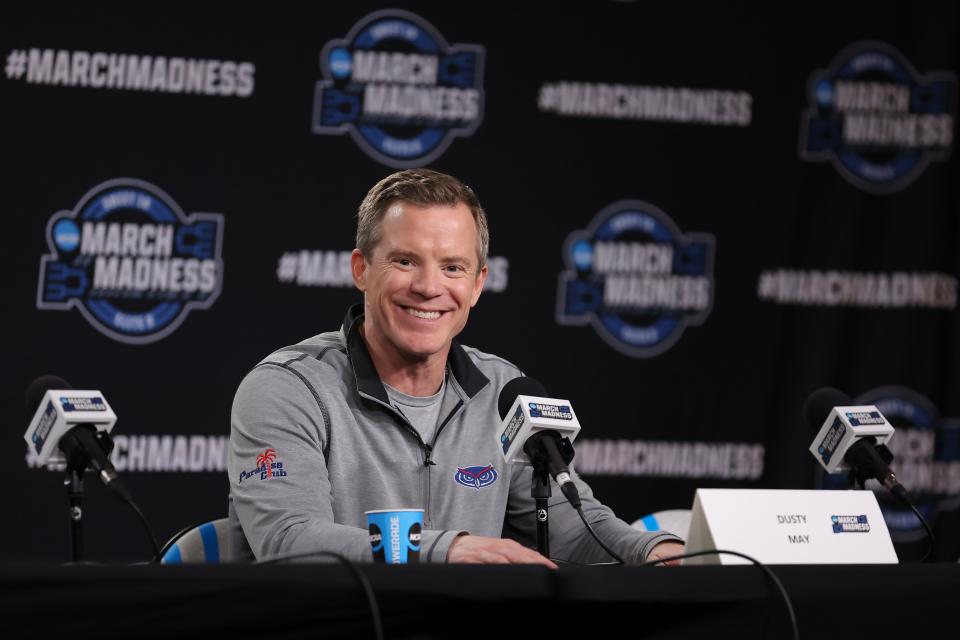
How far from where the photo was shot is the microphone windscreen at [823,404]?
2.34m

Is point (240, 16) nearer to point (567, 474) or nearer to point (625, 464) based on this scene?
point (625, 464)

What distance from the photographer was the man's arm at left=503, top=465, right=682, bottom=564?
2.40m

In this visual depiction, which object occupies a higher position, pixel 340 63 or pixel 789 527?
pixel 340 63

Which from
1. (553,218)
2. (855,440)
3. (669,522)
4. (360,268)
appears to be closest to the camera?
(855,440)

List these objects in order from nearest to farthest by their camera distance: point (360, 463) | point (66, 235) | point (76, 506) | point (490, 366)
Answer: point (76, 506), point (360, 463), point (490, 366), point (66, 235)

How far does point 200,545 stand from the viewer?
2.65 m

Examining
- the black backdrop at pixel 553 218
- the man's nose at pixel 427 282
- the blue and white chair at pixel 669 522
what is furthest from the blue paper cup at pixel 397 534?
the black backdrop at pixel 553 218

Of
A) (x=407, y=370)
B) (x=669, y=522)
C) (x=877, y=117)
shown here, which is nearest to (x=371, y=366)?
(x=407, y=370)

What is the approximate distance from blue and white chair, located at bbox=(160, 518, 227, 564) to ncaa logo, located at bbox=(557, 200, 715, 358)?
84.3 inches

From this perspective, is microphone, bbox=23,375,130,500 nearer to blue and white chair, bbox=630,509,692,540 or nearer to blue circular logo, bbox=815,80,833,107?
blue and white chair, bbox=630,509,692,540

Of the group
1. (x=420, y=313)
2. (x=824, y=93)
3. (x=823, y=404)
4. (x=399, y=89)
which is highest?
(x=824, y=93)

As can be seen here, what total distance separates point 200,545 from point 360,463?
16.9 inches

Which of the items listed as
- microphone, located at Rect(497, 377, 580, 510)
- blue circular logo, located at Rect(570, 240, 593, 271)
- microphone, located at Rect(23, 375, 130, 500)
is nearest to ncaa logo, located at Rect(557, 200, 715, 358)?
blue circular logo, located at Rect(570, 240, 593, 271)

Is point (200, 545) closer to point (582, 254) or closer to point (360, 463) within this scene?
point (360, 463)
